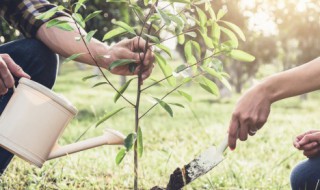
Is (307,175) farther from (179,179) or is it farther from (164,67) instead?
(164,67)

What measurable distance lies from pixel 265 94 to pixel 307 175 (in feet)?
2.37

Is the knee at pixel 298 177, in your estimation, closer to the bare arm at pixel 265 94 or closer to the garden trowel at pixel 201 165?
the garden trowel at pixel 201 165

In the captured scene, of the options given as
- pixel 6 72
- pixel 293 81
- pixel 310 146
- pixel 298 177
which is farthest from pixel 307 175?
pixel 6 72

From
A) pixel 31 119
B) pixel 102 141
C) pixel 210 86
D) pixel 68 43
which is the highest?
pixel 210 86

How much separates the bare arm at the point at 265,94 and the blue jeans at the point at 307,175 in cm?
62

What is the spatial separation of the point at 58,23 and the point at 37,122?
0.38 metres

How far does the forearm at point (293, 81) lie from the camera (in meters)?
1.56

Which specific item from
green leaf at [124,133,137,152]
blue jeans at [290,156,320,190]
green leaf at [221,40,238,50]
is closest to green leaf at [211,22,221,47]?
green leaf at [221,40,238,50]

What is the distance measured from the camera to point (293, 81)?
157cm

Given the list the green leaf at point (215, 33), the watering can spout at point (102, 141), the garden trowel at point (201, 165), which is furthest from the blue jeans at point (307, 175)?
the watering can spout at point (102, 141)

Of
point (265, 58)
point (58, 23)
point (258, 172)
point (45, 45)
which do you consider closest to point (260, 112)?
point (58, 23)

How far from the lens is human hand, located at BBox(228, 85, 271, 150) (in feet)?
5.01

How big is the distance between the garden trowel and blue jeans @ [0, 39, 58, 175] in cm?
85

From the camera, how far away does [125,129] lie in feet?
19.7
